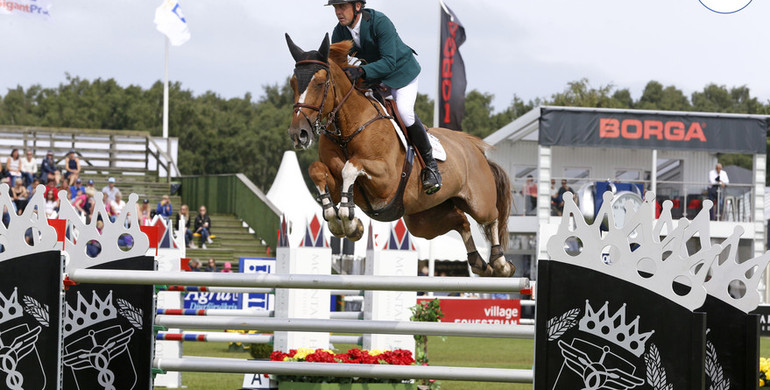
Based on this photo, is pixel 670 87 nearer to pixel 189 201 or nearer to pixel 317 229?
pixel 189 201

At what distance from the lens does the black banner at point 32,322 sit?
4129 mm

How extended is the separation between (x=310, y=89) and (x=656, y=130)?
→ 60.6 ft

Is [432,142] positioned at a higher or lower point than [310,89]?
lower

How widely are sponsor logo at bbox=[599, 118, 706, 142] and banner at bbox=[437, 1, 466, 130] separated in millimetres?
4861

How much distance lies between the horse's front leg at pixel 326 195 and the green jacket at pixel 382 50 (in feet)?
2.04

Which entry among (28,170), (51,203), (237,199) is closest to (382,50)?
(51,203)

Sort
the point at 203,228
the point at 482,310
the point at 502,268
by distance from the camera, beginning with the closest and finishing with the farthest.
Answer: the point at 502,268, the point at 482,310, the point at 203,228

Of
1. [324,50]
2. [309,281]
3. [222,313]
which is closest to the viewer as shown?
[309,281]

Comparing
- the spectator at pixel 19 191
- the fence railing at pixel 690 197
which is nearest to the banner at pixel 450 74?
the fence railing at pixel 690 197

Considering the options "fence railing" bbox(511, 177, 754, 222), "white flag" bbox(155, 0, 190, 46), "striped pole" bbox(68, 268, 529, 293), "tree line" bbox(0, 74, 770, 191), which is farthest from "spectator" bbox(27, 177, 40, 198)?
"tree line" bbox(0, 74, 770, 191)

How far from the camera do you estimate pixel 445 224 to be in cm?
596

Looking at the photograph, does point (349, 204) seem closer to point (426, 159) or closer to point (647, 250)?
point (426, 159)

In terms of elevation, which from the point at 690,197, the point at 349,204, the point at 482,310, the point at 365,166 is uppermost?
the point at 690,197

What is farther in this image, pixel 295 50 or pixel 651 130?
pixel 651 130
